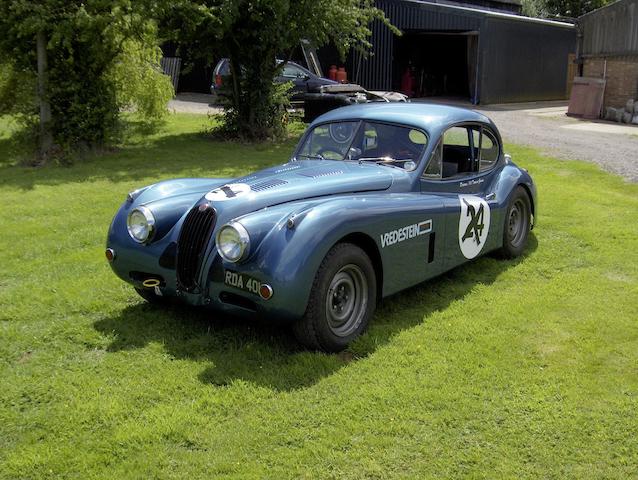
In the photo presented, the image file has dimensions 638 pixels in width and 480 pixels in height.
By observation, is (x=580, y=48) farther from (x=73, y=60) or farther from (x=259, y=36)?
(x=73, y=60)

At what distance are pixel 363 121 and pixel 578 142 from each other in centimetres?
1089

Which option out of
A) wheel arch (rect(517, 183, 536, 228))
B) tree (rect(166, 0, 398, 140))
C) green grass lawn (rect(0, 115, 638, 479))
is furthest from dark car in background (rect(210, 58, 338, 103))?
green grass lawn (rect(0, 115, 638, 479))

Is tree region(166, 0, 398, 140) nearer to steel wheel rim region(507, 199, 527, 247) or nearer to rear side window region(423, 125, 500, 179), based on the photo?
rear side window region(423, 125, 500, 179)

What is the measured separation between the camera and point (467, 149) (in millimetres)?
6195

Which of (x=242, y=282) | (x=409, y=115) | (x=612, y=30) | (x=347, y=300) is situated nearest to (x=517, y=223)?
(x=409, y=115)

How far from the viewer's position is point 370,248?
4.64 metres

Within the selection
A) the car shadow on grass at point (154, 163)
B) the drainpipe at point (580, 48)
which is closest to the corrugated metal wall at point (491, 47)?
the drainpipe at point (580, 48)

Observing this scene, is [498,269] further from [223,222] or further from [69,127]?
[69,127]

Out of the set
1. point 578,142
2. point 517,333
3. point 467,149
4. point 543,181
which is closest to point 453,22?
point 578,142

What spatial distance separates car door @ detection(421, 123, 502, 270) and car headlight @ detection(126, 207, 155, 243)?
214cm

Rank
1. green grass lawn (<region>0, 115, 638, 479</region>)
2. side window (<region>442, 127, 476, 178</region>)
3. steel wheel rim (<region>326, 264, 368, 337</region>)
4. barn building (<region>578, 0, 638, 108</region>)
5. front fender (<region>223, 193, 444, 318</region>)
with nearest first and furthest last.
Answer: green grass lawn (<region>0, 115, 638, 479</region>) < front fender (<region>223, 193, 444, 318</region>) < steel wheel rim (<region>326, 264, 368, 337</region>) < side window (<region>442, 127, 476, 178</region>) < barn building (<region>578, 0, 638, 108</region>)

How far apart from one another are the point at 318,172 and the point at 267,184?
1.62 feet

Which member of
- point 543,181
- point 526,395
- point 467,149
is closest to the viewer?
point 526,395

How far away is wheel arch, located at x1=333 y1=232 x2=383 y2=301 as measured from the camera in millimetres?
4469
